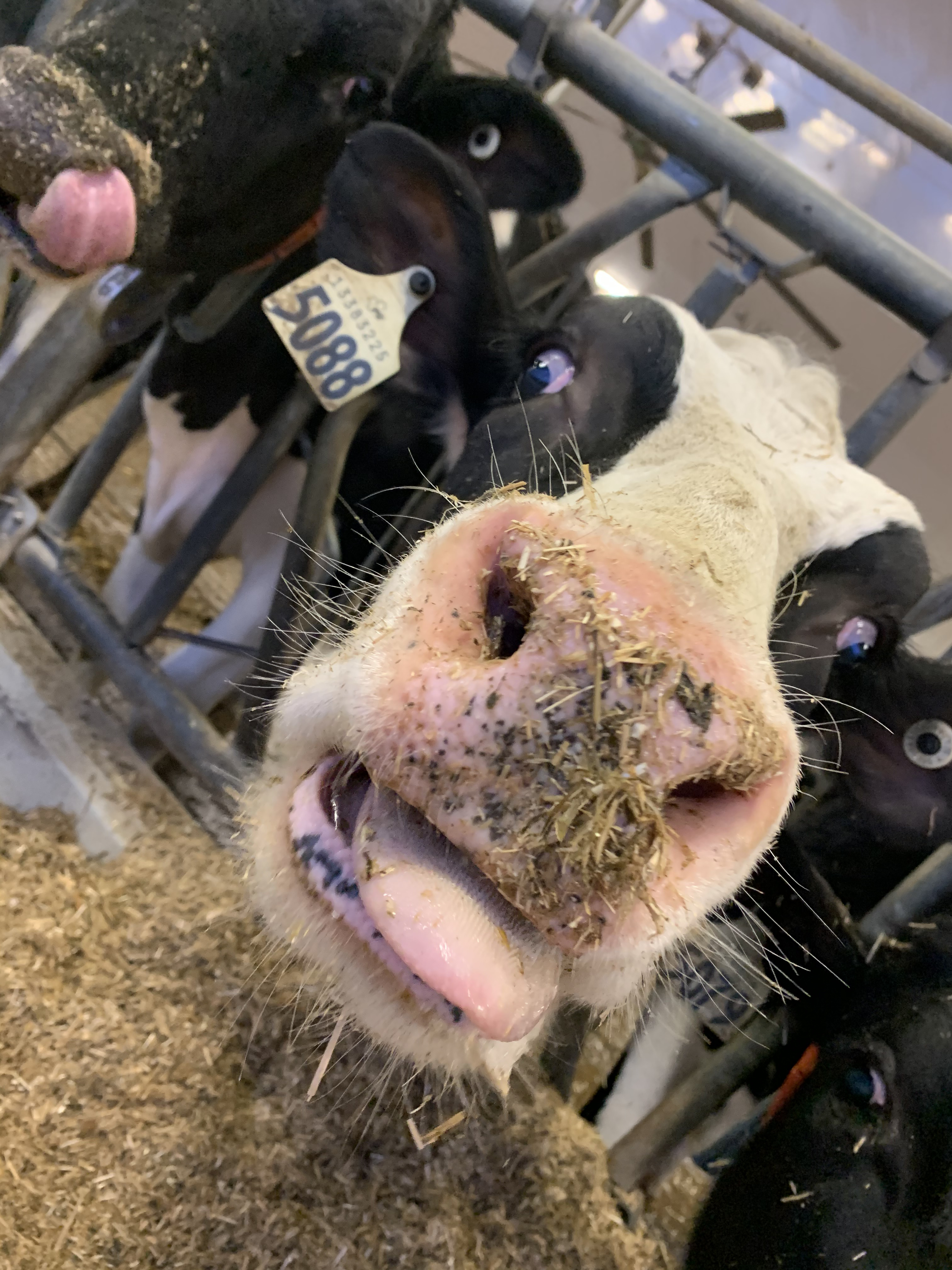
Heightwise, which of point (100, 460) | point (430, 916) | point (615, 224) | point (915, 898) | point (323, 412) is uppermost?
point (615, 224)

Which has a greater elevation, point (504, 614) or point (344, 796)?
point (504, 614)

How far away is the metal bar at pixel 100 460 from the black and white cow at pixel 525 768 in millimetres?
1557

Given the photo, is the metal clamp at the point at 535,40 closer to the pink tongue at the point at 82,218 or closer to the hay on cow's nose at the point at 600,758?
the pink tongue at the point at 82,218

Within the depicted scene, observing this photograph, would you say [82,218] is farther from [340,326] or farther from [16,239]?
[340,326]

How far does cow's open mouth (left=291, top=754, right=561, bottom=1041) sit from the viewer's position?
0.70 meters

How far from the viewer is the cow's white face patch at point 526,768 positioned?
0.64 meters

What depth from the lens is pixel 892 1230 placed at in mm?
1360

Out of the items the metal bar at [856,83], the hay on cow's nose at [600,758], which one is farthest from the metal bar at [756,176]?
the hay on cow's nose at [600,758]

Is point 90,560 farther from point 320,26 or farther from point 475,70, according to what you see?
point 475,70

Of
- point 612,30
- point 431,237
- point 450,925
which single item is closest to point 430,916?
point 450,925

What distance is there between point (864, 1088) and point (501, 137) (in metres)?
2.23

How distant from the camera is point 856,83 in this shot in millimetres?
1785

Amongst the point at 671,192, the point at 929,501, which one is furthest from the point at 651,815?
the point at 929,501

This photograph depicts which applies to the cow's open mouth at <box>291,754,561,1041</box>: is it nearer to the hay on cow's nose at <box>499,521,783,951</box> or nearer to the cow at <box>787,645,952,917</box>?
the hay on cow's nose at <box>499,521,783,951</box>
